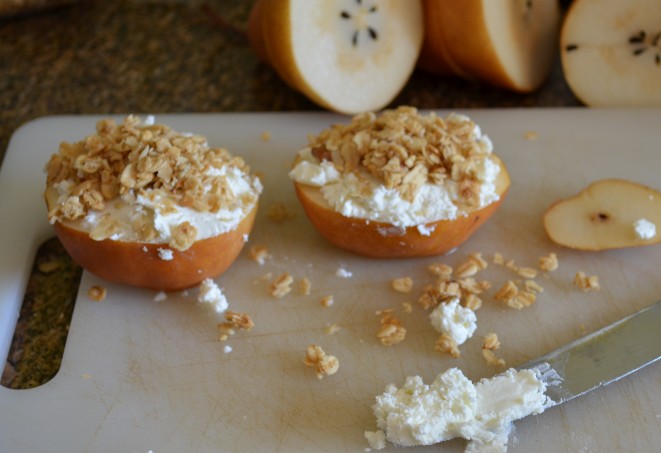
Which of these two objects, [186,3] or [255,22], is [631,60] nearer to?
[255,22]

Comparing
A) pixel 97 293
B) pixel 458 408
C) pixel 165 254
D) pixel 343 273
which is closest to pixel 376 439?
pixel 458 408

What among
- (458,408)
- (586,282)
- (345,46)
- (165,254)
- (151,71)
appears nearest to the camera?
(458,408)

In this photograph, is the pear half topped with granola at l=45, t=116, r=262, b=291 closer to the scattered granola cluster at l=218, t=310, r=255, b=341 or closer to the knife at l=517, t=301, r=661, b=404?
the scattered granola cluster at l=218, t=310, r=255, b=341

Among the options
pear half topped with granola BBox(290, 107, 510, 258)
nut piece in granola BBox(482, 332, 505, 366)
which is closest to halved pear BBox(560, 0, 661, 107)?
pear half topped with granola BBox(290, 107, 510, 258)

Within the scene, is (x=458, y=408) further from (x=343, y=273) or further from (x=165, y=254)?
(x=165, y=254)

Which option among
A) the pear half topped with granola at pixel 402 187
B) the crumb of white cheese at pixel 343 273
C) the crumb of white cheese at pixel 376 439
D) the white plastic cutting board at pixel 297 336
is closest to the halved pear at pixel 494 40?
the white plastic cutting board at pixel 297 336

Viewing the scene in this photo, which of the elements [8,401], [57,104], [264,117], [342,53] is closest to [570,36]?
[342,53]
